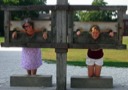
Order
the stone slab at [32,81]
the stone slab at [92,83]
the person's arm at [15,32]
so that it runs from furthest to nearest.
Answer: the stone slab at [32,81] < the stone slab at [92,83] < the person's arm at [15,32]

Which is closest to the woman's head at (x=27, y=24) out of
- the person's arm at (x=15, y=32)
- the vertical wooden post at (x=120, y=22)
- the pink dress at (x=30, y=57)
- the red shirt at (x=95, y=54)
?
the person's arm at (x=15, y=32)

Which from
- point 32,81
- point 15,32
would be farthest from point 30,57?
point 15,32

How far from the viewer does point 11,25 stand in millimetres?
10406

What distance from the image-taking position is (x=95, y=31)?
10023 millimetres

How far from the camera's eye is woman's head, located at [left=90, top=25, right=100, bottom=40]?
1003cm

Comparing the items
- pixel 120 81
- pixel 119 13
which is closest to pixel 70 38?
pixel 119 13

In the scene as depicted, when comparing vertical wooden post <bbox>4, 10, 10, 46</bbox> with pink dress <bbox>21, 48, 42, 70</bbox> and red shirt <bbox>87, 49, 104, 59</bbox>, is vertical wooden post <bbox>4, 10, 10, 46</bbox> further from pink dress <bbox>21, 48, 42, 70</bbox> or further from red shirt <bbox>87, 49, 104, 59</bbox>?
red shirt <bbox>87, 49, 104, 59</bbox>

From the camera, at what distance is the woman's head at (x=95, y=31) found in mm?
10031

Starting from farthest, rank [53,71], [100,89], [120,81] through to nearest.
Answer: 1. [53,71]
2. [120,81]
3. [100,89]

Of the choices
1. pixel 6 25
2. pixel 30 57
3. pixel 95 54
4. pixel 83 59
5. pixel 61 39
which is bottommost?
pixel 83 59

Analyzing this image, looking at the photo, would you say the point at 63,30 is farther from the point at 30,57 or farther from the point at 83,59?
the point at 83,59

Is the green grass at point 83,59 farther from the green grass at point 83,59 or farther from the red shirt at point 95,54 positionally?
the red shirt at point 95,54

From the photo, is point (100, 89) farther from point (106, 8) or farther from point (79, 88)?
point (106, 8)

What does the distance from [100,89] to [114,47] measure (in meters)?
1.10
